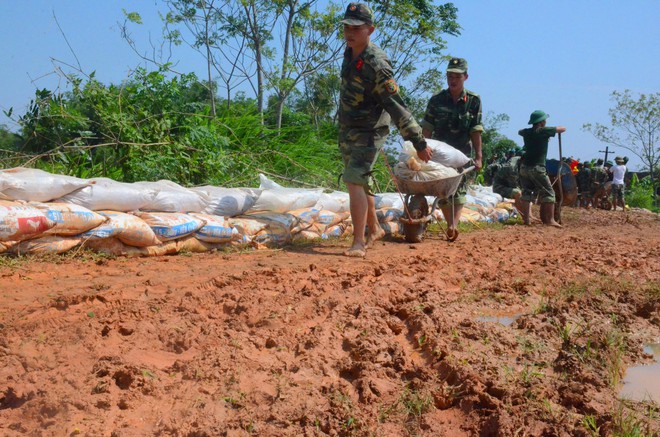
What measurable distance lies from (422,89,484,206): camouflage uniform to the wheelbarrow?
0.85ft

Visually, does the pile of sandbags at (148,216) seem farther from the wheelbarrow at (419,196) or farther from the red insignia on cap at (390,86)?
the red insignia on cap at (390,86)

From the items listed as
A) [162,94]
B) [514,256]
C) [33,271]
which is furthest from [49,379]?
[162,94]

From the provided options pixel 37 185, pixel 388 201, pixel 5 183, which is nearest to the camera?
pixel 5 183

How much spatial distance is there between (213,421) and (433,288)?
1939 millimetres

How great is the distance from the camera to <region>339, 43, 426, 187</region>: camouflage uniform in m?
4.73

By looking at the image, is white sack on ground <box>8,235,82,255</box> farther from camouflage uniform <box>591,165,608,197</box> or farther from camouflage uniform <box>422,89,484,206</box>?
camouflage uniform <box>591,165,608,197</box>

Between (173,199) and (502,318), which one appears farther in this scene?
(173,199)

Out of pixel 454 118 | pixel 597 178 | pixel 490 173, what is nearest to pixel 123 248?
pixel 454 118

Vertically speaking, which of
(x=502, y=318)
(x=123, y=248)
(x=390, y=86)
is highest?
(x=390, y=86)

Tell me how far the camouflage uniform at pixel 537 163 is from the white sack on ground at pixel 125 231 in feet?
17.5

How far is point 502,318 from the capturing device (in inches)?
135

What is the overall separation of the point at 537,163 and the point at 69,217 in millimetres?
5988

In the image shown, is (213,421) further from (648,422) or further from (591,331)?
(591,331)

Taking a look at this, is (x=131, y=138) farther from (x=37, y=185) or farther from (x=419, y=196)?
(x=419, y=196)
